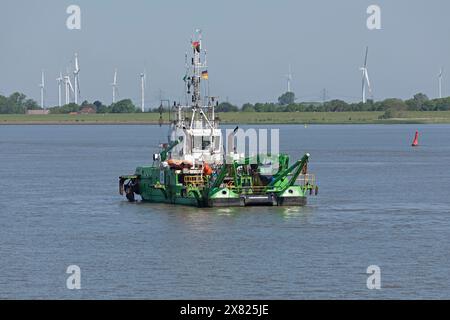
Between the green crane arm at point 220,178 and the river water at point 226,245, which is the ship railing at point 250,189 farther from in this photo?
the river water at point 226,245

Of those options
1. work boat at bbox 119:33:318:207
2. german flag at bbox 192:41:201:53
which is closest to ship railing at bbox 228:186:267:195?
work boat at bbox 119:33:318:207

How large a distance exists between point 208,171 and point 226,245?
41.5 ft

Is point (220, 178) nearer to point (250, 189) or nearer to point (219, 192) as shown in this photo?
point (219, 192)

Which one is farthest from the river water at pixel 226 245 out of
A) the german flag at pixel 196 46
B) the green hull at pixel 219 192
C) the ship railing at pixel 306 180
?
the german flag at pixel 196 46

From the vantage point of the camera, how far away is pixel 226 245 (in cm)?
5453

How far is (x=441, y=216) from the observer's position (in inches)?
2616

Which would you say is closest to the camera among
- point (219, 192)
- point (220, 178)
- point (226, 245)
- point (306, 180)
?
point (226, 245)

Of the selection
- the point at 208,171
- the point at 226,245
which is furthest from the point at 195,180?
the point at 226,245

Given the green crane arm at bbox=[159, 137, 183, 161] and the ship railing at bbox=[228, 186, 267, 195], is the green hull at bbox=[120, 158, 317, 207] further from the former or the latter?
the green crane arm at bbox=[159, 137, 183, 161]

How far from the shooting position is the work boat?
66.1 m

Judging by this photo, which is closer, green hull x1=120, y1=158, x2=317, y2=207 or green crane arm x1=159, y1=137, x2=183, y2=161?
green hull x1=120, y1=158, x2=317, y2=207

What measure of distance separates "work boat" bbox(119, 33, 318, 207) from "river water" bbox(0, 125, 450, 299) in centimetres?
92
